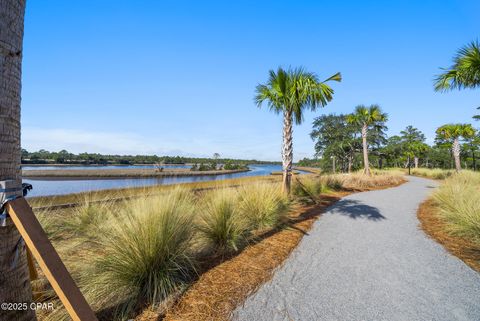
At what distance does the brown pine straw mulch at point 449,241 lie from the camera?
4.21 m

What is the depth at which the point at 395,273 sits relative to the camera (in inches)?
142

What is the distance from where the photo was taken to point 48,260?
4.62 ft

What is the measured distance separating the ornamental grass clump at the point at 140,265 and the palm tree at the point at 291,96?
570cm

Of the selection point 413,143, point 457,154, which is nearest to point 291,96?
point 457,154

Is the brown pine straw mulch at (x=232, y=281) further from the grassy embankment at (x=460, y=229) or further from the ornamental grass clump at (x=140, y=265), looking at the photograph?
the grassy embankment at (x=460, y=229)

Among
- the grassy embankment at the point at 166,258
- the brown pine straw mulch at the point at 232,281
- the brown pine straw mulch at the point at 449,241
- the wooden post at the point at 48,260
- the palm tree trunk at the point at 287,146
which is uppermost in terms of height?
the palm tree trunk at the point at 287,146

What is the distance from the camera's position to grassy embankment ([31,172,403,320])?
2545mm

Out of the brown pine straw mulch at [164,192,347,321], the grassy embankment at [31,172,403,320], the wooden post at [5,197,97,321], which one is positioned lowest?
the brown pine straw mulch at [164,192,347,321]

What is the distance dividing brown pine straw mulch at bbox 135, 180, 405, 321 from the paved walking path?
0.16 meters

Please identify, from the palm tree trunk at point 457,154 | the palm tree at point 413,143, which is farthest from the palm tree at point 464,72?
the palm tree at point 413,143

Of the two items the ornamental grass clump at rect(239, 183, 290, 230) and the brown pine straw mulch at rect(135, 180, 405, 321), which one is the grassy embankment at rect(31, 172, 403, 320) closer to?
the brown pine straw mulch at rect(135, 180, 405, 321)

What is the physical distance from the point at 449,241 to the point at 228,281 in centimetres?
→ 527

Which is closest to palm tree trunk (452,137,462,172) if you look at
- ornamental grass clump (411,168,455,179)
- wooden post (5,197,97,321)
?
ornamental grass clump (411,168,455,179)

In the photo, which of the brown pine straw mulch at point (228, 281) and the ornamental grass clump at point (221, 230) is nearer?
the brown pine straw mulch at point (228, 281)
